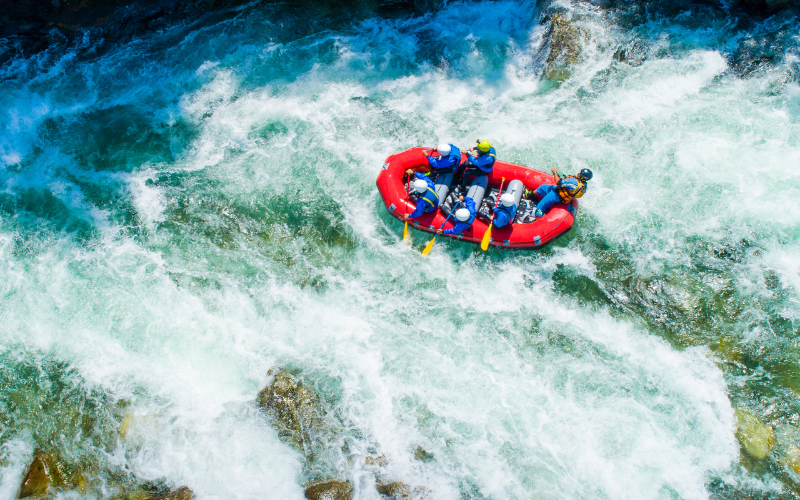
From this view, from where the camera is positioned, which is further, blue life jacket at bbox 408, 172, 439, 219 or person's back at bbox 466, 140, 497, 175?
person's back at bbox 466, 140, 497, 175

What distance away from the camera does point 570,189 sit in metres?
8.38

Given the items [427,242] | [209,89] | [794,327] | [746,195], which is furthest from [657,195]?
[209,89]

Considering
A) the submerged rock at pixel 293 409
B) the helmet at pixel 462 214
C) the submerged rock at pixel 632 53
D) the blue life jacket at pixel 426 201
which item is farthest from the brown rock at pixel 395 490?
the submerged rock at pixel 632 53

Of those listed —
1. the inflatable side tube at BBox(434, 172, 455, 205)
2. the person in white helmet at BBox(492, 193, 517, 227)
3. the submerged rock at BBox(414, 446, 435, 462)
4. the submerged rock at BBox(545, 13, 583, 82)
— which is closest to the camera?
the submerged rock at BBox(414, 446, 435, 462)

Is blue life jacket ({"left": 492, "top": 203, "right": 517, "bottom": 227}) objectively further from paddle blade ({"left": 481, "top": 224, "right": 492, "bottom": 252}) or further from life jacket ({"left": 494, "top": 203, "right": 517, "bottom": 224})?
paddle blade ({"left": 481, "top": 224, "right": 492, "bottom": 252})

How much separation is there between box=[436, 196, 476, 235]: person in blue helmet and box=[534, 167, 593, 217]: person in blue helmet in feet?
4.32

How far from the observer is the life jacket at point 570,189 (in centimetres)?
833

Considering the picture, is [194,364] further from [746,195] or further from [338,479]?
[746,195]

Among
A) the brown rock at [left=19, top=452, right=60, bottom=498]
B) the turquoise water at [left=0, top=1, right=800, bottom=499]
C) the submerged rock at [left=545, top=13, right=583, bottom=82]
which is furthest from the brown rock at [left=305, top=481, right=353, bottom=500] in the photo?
the submerged rock at [left=545, top=13, right=583, bottom=82]

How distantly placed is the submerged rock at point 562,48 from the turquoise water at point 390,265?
1.10 feet

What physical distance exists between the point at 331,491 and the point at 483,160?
6296 millimetres

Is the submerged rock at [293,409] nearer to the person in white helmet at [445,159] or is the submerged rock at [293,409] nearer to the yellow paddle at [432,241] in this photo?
the yellow paddle at [432,241]

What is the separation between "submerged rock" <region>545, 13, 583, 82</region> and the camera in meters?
10.9

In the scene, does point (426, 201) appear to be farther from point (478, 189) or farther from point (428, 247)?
point (478, 189)
